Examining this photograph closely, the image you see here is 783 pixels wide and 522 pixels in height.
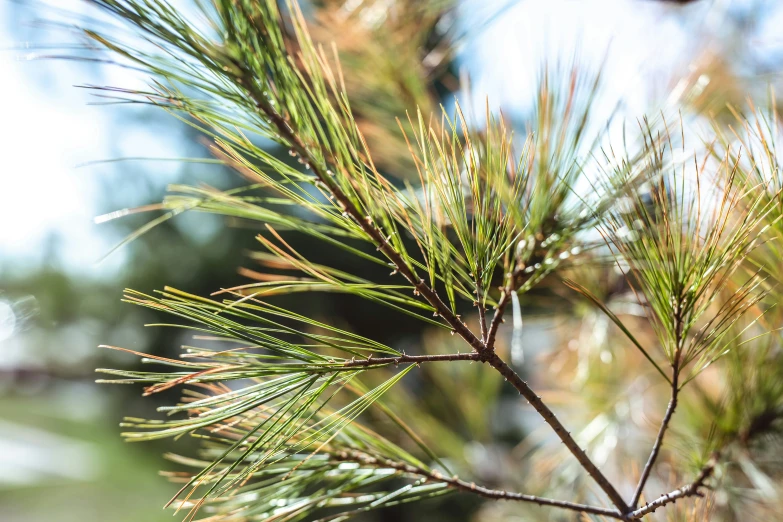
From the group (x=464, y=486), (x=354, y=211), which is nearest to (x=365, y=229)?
(x=354, y=211)

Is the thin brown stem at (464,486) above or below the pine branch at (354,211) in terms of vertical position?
below

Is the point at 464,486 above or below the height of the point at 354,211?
below

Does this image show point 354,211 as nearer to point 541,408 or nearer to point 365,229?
point 365,229

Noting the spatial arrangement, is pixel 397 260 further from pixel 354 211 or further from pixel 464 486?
pixel 464 486

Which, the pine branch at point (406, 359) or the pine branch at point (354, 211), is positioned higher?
the pine branch at point (354, 211)

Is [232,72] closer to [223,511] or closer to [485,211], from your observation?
[485,211]

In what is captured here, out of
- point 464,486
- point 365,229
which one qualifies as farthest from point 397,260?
point 464,486

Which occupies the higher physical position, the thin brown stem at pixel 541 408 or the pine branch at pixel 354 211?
the pine branch at pixel 354 211

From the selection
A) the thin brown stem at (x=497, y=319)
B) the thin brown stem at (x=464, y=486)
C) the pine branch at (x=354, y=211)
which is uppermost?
the pine branch at (x=354, y=211)
